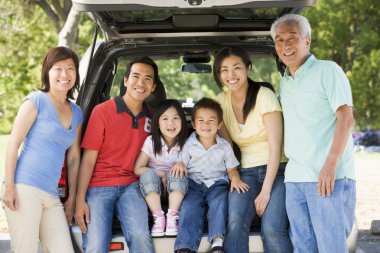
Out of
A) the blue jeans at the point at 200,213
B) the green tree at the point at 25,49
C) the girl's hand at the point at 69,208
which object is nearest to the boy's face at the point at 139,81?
the blue jeans at the point at 200,213

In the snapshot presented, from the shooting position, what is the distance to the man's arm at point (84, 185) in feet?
12.6

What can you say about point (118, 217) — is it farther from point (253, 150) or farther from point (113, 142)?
point (253, 150)

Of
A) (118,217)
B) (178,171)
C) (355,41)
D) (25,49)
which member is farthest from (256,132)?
(25,49)

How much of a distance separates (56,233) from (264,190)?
125cm

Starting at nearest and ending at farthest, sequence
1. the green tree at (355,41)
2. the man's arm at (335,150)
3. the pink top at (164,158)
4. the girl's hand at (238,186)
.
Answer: the man's arm at (335,150), the girl's hand at (238,186), the pink top at (164,158), the green tree at (355,41)

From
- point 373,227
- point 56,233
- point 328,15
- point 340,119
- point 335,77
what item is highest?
point 328,15

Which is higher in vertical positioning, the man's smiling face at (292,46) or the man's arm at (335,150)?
the man's smiling face at (292,46)

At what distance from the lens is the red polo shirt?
405cm

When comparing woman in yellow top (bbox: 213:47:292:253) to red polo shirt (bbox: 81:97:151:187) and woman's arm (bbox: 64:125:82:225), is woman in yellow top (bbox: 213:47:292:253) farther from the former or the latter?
woman's arm (bbox: 64:125:82:225)

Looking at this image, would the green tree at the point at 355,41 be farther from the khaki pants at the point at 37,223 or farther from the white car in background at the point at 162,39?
the khaki pants at the point at 37,223

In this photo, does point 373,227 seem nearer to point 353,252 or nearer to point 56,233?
point 353,252

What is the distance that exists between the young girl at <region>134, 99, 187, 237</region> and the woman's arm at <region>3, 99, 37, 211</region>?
0.79 meters

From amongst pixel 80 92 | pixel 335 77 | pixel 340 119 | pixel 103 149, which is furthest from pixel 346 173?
pixel 80 92

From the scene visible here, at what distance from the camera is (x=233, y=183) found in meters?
3.98
